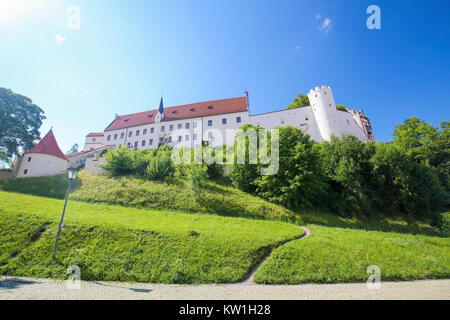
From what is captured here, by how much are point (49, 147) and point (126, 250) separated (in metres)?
25.9

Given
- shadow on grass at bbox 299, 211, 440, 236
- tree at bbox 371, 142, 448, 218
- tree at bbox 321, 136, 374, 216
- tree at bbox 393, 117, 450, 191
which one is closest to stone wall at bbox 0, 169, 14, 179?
shadow on grass at bbox 299, 211, 440, 236

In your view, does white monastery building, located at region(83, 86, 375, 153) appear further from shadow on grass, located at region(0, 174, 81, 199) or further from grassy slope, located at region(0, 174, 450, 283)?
grassy slope, located at region(0, 174, 450, 283)

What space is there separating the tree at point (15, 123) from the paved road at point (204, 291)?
31707 mm

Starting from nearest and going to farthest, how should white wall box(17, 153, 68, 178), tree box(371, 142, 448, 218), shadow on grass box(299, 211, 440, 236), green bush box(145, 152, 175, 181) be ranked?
1. shadow on grass box(299, 211, 440, 236)
2. tree box(371, 142, 448, 218)
3. green bush box(145, 152, 175, 181)
4. white wall box(17, 153, 68, 178)

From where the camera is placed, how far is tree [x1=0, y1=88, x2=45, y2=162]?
2498 cm

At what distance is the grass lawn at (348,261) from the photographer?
6287 millimetres

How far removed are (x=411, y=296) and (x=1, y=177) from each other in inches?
1461

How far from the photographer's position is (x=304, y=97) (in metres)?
41.5

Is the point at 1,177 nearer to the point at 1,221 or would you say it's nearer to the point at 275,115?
the point at 1,221

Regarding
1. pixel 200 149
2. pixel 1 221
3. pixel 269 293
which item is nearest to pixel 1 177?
pixel 1 221

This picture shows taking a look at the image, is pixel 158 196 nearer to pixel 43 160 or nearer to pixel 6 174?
pixel 43 160

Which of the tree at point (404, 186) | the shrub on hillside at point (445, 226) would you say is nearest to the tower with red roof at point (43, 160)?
the tree at point (404, 186)

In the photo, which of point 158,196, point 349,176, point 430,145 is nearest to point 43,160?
point 158,196

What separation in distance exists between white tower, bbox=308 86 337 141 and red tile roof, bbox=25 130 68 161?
4221 cm
